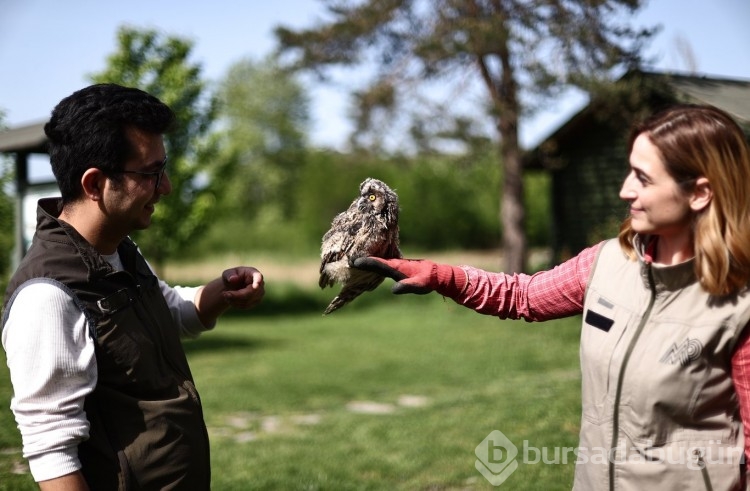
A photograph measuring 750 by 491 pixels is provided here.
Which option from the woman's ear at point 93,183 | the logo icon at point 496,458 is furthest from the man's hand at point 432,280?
the logo icon at point 496,458

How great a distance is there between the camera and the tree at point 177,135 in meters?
15.3

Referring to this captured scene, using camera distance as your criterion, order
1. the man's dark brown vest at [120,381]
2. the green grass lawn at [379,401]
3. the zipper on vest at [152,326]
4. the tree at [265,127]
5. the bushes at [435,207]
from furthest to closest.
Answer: the tree at [265,127], the bushes at [435,207], the green grass lawn at [379,401], the zipper on vest at [152,326], the man's dark brown vest at [120,381]

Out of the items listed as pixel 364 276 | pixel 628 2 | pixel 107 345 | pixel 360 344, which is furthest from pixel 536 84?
pixel 107 345

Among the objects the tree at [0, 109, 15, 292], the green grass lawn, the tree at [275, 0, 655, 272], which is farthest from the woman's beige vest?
the tree at [275, 0, 655, 272]

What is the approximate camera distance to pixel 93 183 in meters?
2.02

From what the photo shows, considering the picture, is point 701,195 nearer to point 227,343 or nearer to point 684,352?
point 684,352

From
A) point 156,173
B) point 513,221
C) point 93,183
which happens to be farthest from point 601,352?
point 513,221

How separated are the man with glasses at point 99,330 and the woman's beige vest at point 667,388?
119cm

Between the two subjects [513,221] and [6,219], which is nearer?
[6,219]

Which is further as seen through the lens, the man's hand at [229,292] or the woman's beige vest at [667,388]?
the man's hand at [229,292]

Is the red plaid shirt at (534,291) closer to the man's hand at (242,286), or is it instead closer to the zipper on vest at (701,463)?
the zipper on vest at (701,463)

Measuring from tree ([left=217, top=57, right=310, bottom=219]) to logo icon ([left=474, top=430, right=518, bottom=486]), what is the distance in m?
42.0

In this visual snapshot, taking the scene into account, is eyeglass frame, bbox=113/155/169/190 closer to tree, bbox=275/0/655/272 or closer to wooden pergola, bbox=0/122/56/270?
wooden pergola, bbox=0/122/56/270

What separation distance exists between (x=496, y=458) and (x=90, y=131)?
4.41 m
